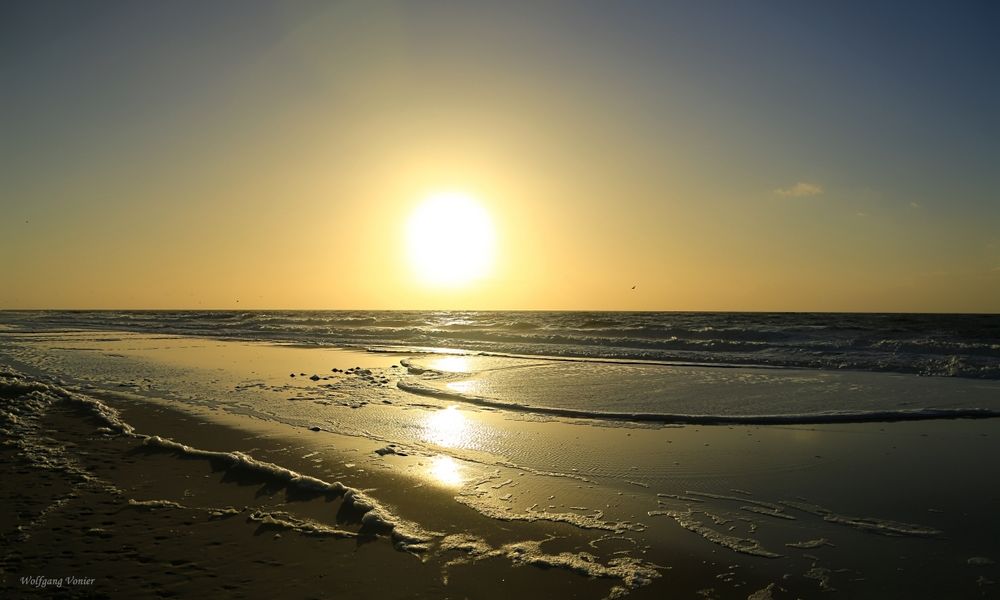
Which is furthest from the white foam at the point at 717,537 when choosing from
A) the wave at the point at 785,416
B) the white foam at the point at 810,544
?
the wave at the point at 785,416

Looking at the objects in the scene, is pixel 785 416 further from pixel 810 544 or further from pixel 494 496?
pixel 494 496

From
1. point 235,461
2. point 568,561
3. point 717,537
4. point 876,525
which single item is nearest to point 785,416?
point 876,525

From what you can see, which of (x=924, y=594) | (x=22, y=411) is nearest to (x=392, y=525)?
(x=924, y=594)

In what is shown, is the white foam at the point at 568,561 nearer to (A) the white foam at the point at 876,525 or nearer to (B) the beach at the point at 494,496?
(B) the beach at the point at 494,496

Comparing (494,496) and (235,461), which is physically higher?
(235,461)

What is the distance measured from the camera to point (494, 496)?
7.01 metres

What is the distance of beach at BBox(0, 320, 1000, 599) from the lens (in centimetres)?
484

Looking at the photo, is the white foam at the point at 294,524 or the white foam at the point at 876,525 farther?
the white foam at the point at 876,525

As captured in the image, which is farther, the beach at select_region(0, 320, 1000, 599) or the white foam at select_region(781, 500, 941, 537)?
the white foam at select_region(781, 500, 941, 537)

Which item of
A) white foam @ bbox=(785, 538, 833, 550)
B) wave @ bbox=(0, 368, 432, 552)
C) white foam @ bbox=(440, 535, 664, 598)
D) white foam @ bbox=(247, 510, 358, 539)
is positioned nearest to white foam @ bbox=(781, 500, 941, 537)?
white foam @ bbox=(785, 538, 833, 550)

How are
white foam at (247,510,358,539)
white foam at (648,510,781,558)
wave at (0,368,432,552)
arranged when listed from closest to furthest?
white foam at (648,510,781,558) → white foam at (247,510,358,539) → wave at (0,368,432,552)

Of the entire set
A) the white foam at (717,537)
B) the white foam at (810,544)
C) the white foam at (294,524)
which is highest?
the white foam at (294,524)

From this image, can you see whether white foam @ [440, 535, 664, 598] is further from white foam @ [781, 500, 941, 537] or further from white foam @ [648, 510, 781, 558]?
white foam @ [781, 500, 941, 537]

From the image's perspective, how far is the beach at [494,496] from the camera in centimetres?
484
